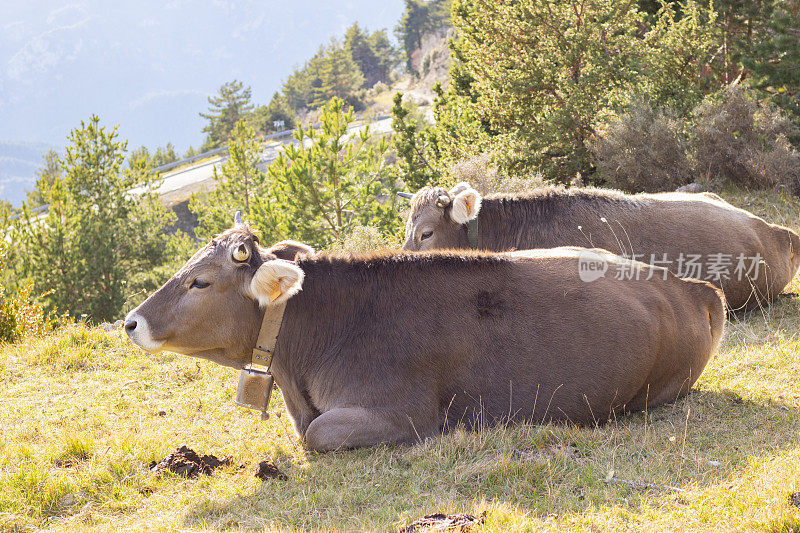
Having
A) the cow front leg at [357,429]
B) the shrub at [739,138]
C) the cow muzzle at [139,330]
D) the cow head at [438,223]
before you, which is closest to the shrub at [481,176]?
the shrub at [739,138]

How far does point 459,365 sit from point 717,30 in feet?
55.5

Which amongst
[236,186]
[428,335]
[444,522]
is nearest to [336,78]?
[236,186]

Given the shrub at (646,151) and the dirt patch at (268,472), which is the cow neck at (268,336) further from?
the shrub at (646,151)

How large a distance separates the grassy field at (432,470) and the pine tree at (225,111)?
246ft

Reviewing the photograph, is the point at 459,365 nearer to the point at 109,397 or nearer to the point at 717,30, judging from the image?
the point at 109,397

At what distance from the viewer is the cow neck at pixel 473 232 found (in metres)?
9.00

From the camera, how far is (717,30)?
61.2ft

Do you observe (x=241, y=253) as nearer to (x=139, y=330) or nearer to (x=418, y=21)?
(x=139, y=330)

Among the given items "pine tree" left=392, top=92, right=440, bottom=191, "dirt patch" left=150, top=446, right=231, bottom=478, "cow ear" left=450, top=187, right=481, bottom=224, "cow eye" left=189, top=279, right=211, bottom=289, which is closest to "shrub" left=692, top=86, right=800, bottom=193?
"pine tree" left=392, top=92, right=440, bottom=191

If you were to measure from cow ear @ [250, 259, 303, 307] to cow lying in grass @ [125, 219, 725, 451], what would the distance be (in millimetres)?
12

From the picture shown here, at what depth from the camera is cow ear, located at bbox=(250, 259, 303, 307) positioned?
5.54m

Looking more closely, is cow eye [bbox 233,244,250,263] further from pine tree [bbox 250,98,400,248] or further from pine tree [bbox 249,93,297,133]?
pine tree [bbox 249,93,297,133]

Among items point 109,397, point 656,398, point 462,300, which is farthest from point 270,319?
point 656,398

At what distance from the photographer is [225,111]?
7944 centimetres
